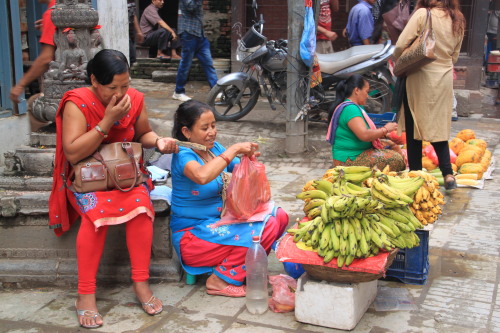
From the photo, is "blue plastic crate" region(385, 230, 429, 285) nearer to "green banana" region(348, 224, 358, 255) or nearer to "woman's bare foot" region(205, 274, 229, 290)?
"green banana" region(348, 224, 358, 255)

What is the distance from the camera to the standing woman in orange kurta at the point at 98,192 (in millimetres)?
3475

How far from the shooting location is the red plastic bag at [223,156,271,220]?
12.6 feet

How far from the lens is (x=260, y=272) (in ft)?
12.1

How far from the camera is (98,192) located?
3568 millimetres

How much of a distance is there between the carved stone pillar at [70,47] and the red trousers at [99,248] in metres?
1.29

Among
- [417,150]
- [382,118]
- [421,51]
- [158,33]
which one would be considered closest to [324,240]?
[421,51]

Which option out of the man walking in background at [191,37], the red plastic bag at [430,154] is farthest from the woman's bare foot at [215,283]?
the man walking in background at [191,37]

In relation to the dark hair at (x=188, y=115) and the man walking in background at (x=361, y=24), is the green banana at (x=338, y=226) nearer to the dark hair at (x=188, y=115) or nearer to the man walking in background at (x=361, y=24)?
the dark hair at (x=188, y=115)

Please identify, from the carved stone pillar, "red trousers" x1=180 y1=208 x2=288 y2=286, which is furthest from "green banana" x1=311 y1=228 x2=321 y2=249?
the carved stone pillar

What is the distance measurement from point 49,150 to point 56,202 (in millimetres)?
897

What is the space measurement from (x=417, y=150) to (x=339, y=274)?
9.65 feet

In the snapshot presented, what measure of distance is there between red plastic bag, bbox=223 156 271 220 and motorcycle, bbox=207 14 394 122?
13.4ft

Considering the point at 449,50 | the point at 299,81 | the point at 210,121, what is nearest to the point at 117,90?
the point at 210,121

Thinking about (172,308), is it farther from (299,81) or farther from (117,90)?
(299,81)
